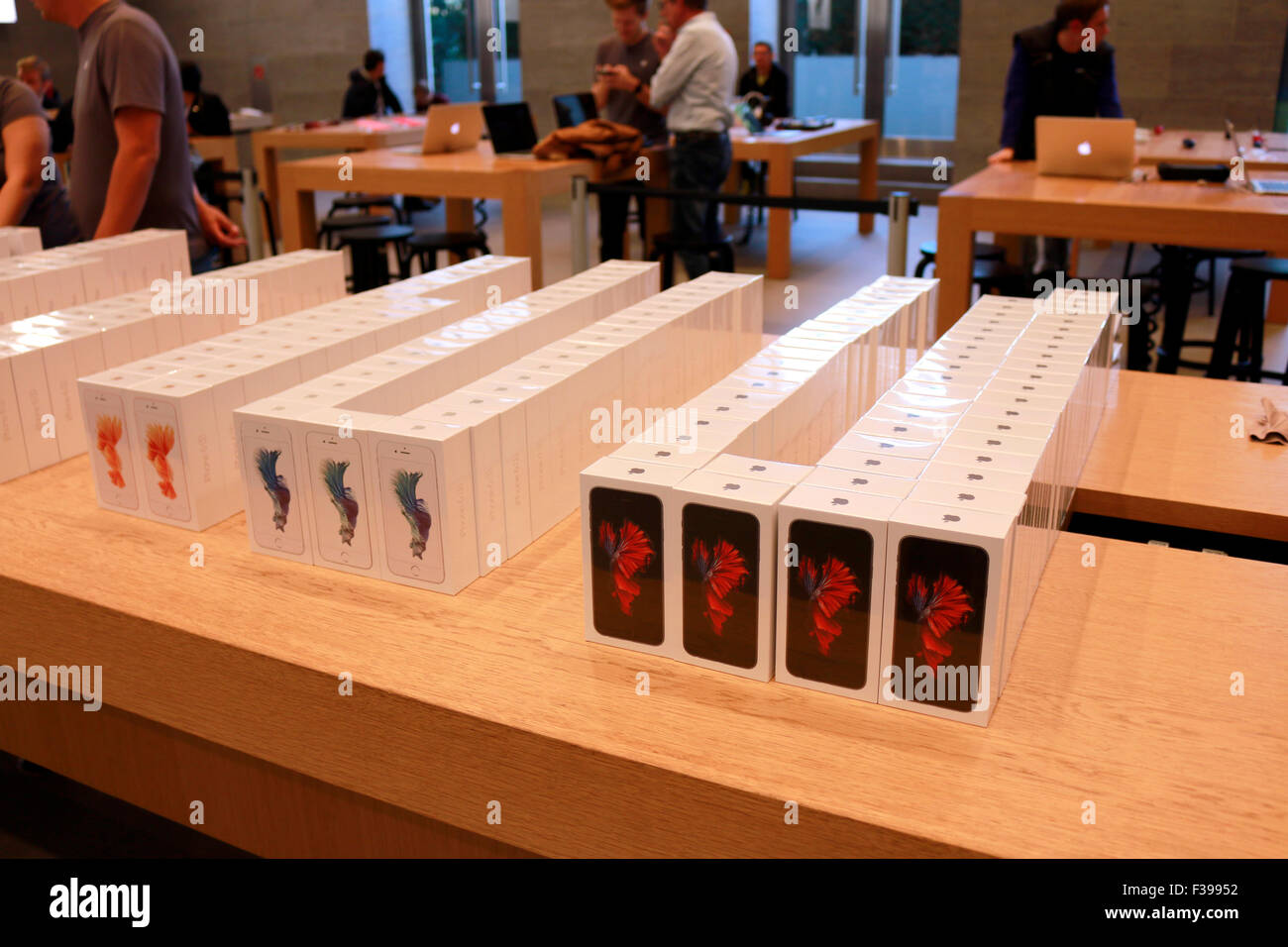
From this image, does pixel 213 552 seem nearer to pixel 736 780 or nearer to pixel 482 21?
pixel 736 780

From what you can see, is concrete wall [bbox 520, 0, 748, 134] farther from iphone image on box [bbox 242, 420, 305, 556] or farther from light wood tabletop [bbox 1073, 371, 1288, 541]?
iphone image on box [bbox 242, 420, 305, 556]

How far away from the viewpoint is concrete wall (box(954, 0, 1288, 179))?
8367 millimetres

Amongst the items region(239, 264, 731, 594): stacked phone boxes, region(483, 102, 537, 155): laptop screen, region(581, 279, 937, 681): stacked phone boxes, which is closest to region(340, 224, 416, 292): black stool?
region(483, 102, 537, 155): laptop screen

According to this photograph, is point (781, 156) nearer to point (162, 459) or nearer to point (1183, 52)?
point (1183, 52)

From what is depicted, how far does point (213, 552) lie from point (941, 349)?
3.67 ft

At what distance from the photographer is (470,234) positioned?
543 centimetres

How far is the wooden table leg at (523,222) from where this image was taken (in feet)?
15.8

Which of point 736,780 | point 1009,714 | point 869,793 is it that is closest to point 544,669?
point 736,780

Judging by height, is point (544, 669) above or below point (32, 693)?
above

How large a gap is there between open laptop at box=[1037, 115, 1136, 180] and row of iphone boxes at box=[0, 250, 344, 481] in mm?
3421

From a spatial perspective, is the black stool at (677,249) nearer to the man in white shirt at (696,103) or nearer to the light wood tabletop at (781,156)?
the man in white shirt at (696,103)

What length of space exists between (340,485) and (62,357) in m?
0.71

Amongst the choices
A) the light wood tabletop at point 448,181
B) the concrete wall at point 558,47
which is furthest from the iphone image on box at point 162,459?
the concrete wall at point 558,47

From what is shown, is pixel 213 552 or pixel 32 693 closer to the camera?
pixel 213 552
